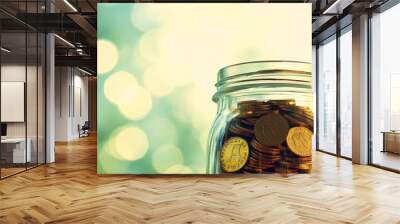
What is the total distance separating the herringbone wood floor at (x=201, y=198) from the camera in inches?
158

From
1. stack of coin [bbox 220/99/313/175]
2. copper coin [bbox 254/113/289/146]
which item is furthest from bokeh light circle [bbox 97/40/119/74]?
copper coin [bbox 254/113/289/146]

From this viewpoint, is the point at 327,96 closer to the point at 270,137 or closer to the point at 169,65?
the point at 270,137

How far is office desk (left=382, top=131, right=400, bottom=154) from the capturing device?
26.4 ft

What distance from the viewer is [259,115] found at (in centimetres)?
662

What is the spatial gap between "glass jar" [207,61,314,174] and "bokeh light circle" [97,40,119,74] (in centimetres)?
190

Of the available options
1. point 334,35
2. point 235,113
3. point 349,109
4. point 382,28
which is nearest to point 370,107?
point 349,109

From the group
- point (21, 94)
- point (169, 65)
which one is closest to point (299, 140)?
point (169, 65)

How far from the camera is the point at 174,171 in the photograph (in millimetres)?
6586

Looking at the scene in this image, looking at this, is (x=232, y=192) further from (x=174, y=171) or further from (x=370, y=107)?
(x=370, y=107)

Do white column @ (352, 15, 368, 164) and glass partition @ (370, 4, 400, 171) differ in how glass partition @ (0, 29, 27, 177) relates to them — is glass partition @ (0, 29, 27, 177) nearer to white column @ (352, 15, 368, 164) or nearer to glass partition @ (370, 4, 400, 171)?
white column @ (352, 15, 368, 164)

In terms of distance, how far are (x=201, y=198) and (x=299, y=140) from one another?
2.59 m

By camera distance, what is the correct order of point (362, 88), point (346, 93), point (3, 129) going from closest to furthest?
point (3, 129)
point (362, 88)
point (346, 93)

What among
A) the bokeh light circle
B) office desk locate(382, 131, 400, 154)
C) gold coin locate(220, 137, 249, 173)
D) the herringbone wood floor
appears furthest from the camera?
office desk locate(382, 131, 400, 154)

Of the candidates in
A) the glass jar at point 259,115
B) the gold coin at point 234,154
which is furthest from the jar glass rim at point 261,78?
the gold coin at point 234,154
